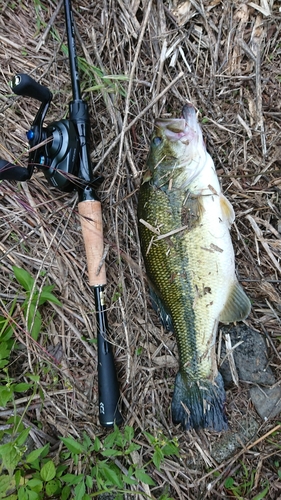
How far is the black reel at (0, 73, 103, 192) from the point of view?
228 cm

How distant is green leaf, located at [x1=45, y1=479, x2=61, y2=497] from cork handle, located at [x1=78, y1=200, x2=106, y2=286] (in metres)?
1.23

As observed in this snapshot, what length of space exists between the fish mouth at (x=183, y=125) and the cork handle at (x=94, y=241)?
624 millimetres

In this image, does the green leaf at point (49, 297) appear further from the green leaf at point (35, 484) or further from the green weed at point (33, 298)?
the green leaf at point (35, 484)

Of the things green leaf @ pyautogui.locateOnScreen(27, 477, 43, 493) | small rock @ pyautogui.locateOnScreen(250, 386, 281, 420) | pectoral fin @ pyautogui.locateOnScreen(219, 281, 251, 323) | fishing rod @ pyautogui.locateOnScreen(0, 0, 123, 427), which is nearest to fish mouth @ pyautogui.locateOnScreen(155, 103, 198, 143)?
fishing rod @ pyautogui.locateOnScreen(0, 0, 123, 427)

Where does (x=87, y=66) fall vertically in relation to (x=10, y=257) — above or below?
above

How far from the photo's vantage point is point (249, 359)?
2.57 metres

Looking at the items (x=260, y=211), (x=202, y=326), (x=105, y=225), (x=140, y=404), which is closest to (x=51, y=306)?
(x=105, y=225)

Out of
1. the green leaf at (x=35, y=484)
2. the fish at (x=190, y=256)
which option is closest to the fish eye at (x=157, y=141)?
the fish at (x=190, y=256)

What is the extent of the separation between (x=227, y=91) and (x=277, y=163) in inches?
22.5

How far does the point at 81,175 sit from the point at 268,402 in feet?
6.17

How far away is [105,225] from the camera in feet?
8.82

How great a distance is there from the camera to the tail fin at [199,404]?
238cm

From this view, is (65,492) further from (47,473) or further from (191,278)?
(191,278)

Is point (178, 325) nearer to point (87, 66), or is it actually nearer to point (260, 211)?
point (260, 211)
